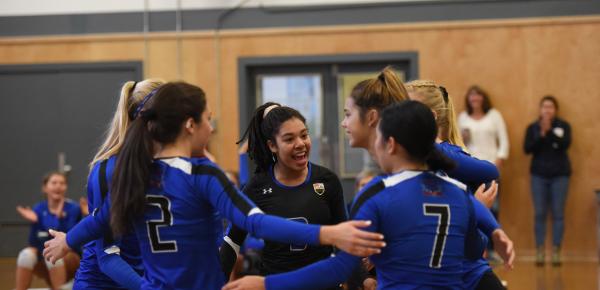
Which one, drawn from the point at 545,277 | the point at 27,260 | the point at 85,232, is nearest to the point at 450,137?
the point at 85,232

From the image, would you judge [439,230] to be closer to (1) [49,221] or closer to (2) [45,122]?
(1) [49,221]

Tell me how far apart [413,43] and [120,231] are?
7.76 metres

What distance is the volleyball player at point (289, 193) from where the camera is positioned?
3.69 metres

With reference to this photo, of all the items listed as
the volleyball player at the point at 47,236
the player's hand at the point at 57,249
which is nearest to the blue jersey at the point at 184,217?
the player's hand at the point at 57,249

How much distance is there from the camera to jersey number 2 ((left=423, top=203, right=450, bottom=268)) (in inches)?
103

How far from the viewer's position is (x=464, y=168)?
10.4 ft

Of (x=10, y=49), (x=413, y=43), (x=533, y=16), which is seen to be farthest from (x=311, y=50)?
(x=10, y=49)

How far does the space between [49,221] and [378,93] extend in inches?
196

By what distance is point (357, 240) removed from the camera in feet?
8.41

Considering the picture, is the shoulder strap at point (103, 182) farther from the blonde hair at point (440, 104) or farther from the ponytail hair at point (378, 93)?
the blonde hair at point (440, 104)

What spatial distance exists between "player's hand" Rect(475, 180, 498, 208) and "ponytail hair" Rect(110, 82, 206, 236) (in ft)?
3.84

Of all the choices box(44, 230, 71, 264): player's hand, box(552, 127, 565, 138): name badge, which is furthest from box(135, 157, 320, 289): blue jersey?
box(552, 127, 565, 138): name badge

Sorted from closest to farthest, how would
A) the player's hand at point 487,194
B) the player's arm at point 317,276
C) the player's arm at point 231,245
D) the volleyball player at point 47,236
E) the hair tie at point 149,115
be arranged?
the player's arm at point 317,276
the hair tie at point 149,115
the player's hand at point 487,194
the player's arm at point 231,245
the volleyball player at point 47,236

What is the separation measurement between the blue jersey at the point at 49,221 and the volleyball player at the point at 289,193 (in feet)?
12.9
